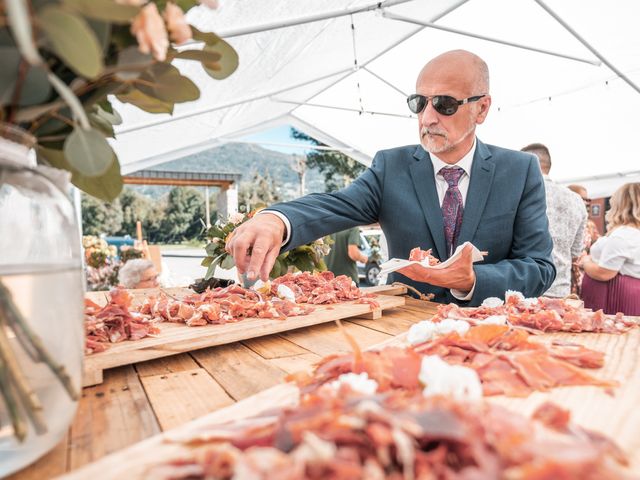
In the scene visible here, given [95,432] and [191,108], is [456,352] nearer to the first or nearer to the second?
[95,432]

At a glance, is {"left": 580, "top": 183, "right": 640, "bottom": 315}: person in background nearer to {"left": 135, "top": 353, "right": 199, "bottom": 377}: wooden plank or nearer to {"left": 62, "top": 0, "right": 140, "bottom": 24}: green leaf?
{"left": 135, "top": 353, "right": 199, "bottom": 377}: wooden plank

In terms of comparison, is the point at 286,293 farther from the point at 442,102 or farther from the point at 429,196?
the point at 442,102

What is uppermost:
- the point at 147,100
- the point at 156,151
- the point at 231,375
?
the point at 156,151

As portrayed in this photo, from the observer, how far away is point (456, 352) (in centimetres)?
93

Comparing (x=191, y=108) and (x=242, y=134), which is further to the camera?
(x=242, y=134)

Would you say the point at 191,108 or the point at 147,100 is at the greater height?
the point at 191,108

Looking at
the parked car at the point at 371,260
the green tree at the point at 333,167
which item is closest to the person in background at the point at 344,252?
the parked car at the point at 371,260

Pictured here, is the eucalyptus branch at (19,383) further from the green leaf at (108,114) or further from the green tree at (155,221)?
the green tree at (155,221)

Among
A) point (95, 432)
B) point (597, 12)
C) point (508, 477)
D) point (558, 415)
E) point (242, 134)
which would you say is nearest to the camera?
point (508, 477)

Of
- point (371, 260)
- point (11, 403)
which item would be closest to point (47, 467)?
point (11, 403)

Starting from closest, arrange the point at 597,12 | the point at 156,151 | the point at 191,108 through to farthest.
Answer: the point at 597,12
the point at 191,108
the point at 156,151

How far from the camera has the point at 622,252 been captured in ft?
12.1

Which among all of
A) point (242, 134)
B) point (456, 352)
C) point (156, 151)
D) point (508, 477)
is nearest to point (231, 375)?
point (456, 352)

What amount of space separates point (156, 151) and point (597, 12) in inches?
282
